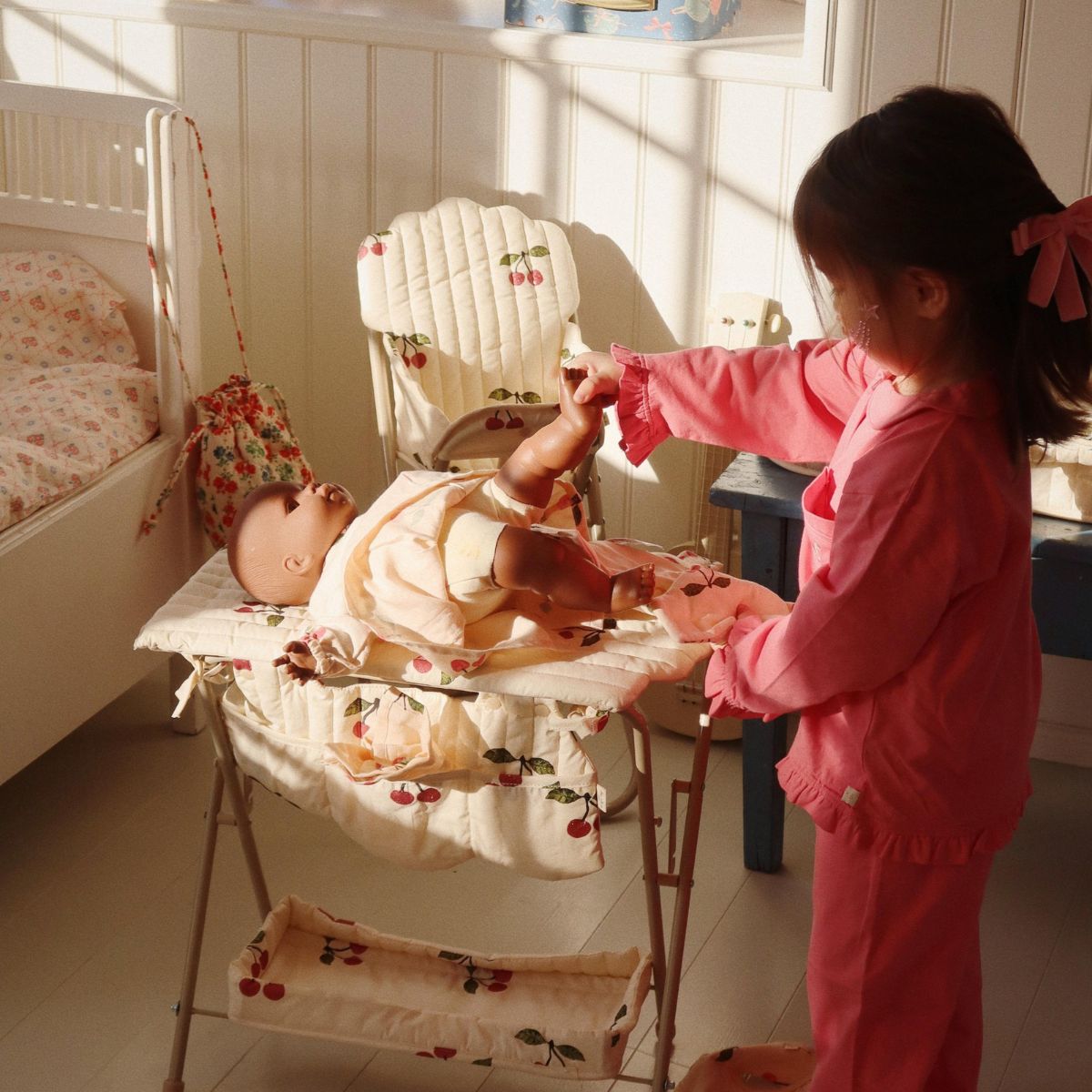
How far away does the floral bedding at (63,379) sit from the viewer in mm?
2294

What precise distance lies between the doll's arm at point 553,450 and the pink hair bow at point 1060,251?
1.96 ft

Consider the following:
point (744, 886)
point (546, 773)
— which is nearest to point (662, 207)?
point (744, 886)

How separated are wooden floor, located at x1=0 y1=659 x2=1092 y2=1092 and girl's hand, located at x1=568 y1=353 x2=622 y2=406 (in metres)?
0.91

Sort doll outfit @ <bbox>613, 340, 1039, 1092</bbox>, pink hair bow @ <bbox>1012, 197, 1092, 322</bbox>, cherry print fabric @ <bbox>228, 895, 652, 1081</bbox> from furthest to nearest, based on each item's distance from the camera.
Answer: cherry print fabric @ <bbox>228, 895, 652, 1081</bbox> < doll outfit @ <bbox>613, 340, 1039, 1092</bbox> < pink hair bow @ <bbox>1012, 197, 1092, 322</bbox>

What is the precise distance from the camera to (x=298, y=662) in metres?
1.52

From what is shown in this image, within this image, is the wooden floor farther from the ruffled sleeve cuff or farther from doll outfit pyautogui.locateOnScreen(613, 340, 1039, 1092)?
the ruffled sleeve cuff

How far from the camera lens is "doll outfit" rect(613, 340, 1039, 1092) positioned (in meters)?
1.29

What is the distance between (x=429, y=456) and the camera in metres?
2.65

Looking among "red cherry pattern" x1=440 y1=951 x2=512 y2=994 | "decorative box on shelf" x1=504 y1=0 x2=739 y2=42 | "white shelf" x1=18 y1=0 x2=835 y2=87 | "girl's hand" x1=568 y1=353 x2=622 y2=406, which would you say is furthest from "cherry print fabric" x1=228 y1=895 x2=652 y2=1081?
"decorative box on shelf" x1=504 y1=0 x2=739 y2=42

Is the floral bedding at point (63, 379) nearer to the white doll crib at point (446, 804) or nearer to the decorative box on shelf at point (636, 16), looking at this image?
the white doll crib at point (446, 804)

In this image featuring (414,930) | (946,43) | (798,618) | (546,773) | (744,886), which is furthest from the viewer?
(946,43)

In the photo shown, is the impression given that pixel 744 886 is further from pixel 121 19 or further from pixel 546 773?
pixel 121 19

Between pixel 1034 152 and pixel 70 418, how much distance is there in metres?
1.77

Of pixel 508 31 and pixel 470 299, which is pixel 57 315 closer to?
pixel 470 299
